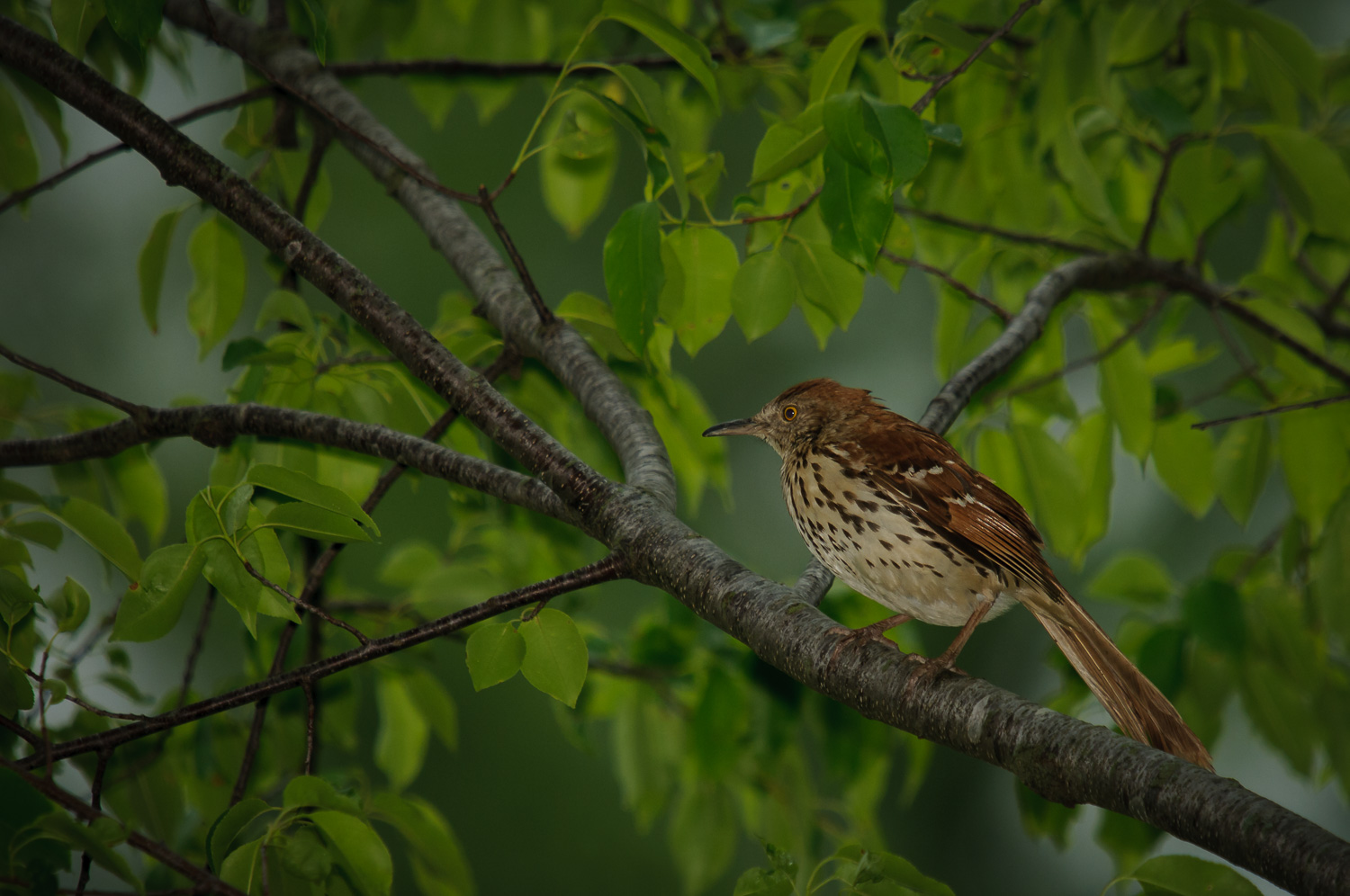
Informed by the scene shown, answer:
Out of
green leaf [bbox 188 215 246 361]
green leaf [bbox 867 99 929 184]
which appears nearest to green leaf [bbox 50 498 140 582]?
green leaf [bbox 188 215 246 361]

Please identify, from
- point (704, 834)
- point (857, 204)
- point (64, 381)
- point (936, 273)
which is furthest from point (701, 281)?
point (704, 834)

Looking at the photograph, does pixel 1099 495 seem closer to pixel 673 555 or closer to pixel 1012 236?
pixel 1012 236

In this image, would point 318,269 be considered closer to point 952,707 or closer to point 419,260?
point 952,707

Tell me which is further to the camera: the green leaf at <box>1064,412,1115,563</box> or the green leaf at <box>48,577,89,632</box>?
the green leaf at <box>1064,412,1115,563</box>

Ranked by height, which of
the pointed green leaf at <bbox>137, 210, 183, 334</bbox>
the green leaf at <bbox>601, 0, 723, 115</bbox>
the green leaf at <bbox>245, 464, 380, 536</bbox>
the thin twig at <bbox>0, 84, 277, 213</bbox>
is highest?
the thin twig at <bbox>0, 84, 277, 213</bbox>

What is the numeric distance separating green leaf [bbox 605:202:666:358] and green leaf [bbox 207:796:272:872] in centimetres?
97

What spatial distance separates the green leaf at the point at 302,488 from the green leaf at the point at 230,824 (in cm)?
45

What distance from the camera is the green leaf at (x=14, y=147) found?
91.4 inches

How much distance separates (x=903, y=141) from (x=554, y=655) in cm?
101

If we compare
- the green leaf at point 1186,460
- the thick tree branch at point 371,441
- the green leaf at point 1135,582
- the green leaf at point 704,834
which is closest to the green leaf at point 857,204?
the thick tree branch at point 371,441

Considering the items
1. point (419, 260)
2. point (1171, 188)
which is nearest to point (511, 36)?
point (1171, 188)

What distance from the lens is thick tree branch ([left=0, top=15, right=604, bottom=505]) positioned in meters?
1.83

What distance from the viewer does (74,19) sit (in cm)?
180

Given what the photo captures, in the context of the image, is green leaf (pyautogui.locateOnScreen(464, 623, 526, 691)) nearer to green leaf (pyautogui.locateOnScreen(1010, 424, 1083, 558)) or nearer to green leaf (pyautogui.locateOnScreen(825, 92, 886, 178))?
green leaf (pyautogui.locateOnScreen(825, 92, 886, 178))
